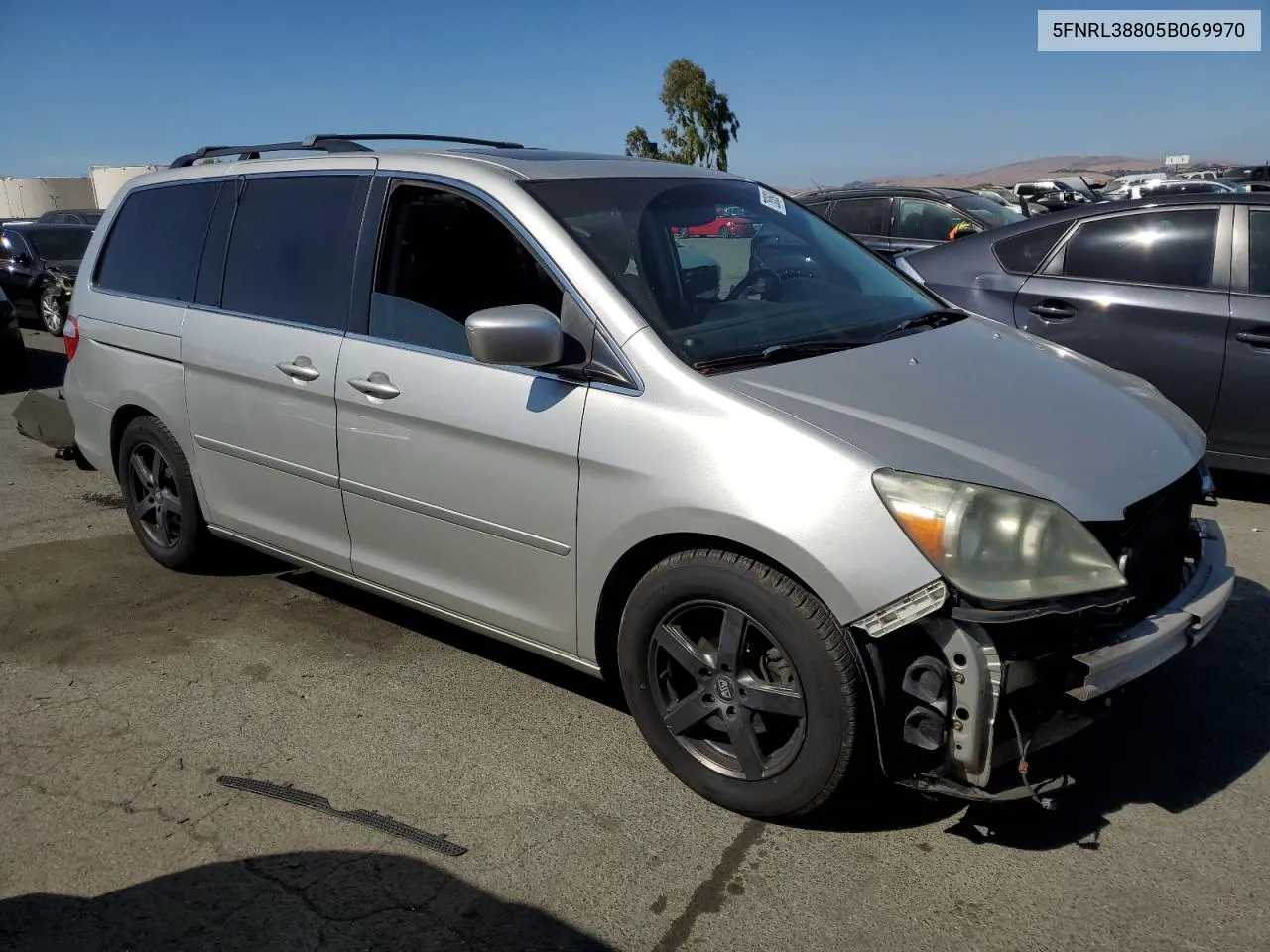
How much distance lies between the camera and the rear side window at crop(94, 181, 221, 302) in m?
4.51

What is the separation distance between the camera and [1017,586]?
2490mm

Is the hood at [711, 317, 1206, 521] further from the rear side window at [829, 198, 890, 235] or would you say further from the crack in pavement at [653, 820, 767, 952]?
the rear side window at [829, 198, 890, 235]

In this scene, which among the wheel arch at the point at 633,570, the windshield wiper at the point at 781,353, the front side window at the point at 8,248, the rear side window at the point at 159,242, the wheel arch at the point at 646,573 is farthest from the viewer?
the front side window at the point at 8,248

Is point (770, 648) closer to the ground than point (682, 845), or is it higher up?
higher up

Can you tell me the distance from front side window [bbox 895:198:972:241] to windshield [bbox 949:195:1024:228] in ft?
0.48

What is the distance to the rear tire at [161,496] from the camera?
4633mm

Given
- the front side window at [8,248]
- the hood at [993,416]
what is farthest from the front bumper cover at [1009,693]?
the front side window at [8,248]

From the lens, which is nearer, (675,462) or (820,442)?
(820,442)

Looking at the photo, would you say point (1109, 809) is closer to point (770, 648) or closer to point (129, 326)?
point (770, 648)

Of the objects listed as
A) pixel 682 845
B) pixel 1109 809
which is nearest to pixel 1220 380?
pixel 1109 809

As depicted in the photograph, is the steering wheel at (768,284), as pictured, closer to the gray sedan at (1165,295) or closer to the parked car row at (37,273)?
the gray sedan at (1165,295)

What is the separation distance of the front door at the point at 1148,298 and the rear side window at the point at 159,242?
4334mm

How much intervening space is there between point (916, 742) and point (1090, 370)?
1653 mm

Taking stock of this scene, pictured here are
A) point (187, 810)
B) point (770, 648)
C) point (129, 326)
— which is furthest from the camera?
point (129, 326)
